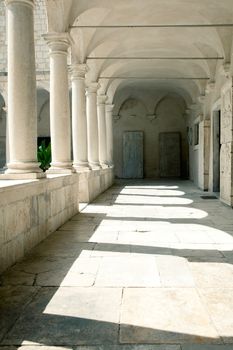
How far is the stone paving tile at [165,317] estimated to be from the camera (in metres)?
2.51

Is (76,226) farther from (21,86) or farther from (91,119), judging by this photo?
(91,119)

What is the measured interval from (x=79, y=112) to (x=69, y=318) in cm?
781

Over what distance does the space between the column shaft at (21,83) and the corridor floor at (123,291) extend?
4.08 ft

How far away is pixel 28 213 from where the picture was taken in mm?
4926

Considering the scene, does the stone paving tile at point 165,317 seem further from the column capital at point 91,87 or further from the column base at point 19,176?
the column capital at point 91,87

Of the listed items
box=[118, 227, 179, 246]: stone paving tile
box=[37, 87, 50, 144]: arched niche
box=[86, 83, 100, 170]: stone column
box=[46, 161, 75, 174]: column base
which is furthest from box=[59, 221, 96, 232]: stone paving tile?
box=[37, 87, 50, 144]: arched niche

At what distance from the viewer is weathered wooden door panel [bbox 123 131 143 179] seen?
2194 centimetres

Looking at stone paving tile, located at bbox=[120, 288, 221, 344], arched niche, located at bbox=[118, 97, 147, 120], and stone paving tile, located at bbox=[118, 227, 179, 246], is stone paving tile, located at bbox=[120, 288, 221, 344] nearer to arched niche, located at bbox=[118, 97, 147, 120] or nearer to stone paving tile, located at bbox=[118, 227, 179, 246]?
stone paving tile, located at bbox=[118, 227, 179, 246]

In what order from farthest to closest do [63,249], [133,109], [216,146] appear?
[133,109], [216,146], [63,249]

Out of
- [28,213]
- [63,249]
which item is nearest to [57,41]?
[28,213]

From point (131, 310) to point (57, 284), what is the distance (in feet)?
3.00

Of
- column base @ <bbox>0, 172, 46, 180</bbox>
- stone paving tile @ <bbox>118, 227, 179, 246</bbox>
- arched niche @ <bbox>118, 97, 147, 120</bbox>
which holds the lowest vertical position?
stone paving tile @ <bbox>118, 227, 179, 246</bbox>

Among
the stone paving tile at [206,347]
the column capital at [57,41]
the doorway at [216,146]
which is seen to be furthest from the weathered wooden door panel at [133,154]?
the stone paving tile at [206,347]

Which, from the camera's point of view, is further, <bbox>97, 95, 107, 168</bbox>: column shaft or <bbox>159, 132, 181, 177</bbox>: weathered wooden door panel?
<bbox>159, 132, 181, 177</bbox>: weathered wooden door panel
